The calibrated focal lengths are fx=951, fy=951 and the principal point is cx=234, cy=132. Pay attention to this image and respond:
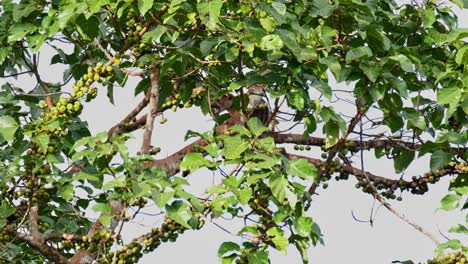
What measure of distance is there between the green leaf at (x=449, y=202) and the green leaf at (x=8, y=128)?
2157 millimetres

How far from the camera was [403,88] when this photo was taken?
479 cm

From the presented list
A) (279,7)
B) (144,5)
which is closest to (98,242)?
(144,5)

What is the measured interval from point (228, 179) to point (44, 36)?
1.20 metres

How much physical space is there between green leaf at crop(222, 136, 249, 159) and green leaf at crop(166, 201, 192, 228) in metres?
0.34

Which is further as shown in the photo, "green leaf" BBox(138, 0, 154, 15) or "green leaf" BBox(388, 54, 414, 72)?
"green leaf" BBox(388, 54, 414, 72)

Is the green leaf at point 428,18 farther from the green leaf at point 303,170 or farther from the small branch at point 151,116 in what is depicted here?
the small branch at point 151,116

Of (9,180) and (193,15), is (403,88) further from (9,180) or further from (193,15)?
(9,180)

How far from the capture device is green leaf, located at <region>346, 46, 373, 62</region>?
15.3 feet

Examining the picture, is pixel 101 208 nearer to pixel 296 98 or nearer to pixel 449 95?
pixel 296 98

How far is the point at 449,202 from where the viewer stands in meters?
4.85

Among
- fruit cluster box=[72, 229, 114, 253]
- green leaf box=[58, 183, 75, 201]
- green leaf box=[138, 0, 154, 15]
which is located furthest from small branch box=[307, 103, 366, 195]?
green leaf box=[138, 0, 154, 15]

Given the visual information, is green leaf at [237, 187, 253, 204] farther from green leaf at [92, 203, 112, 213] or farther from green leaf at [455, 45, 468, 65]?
green leaf at [455, 45, 468, 65]

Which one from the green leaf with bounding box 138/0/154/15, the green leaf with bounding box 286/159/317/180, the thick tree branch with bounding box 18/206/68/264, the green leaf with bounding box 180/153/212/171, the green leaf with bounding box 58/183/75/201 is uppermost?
the green leaf with bounding box 138/0/154/15

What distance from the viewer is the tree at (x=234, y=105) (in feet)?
14.1
